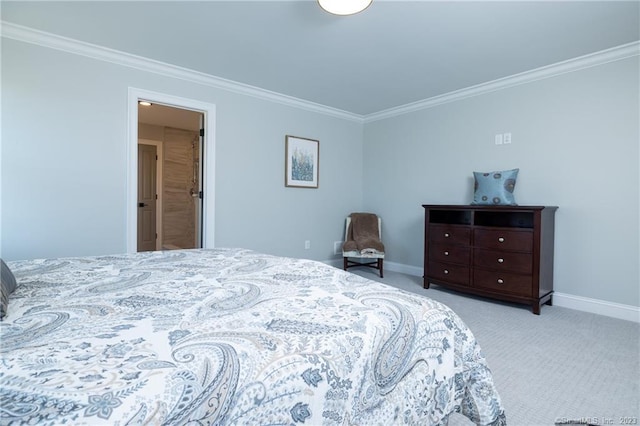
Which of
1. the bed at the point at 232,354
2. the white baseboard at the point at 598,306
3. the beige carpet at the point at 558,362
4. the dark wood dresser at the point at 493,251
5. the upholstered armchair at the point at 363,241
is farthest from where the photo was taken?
the upholstered armchair at the point at 363,241

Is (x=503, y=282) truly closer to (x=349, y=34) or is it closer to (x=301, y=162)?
(x=349, y=34)

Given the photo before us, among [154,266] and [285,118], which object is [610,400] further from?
[285,118]

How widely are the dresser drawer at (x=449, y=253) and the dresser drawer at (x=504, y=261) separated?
0.32 ft

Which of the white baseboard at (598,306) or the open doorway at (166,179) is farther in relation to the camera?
the open doorway at (166,179)

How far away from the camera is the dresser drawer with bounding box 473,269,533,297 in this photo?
3.01 meters

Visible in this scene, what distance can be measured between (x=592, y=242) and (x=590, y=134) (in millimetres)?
1024

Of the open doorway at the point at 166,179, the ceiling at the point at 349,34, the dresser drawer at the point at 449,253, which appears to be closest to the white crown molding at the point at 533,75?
the ceiling at the point at 349,34

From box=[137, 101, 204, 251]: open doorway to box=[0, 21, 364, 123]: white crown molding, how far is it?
84.2 inches

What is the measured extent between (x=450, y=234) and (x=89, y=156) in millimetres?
3720

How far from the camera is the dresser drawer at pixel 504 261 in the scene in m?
3.01

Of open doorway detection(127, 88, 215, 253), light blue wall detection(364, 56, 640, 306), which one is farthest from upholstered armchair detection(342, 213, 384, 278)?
open doorway detection(127, 88, 215, 253)

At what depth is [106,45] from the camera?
292cm

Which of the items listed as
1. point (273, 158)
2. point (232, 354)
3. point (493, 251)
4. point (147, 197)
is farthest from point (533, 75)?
point (147, 197)

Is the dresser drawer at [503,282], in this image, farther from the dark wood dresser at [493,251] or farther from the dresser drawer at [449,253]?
the dresser drawer at [449,253]
